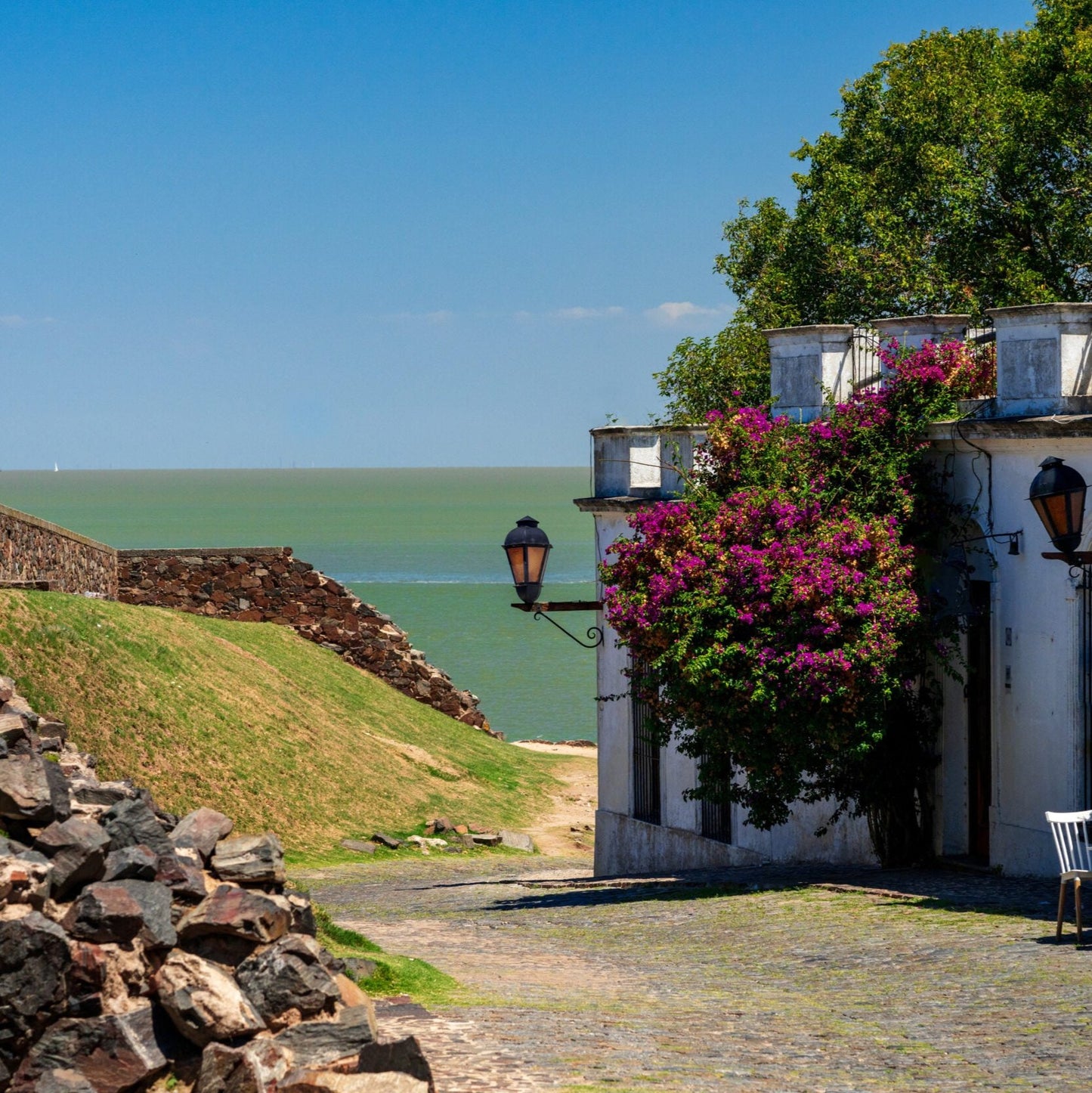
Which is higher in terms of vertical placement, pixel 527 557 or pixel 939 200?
pixel 939 200

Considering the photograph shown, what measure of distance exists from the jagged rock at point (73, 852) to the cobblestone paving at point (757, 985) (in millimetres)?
1859

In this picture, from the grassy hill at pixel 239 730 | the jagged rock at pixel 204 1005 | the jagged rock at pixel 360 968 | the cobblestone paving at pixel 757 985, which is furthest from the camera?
the grassy hill at pixel 239 730

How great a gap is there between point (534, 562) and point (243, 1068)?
11.3m

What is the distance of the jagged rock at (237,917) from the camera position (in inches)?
348

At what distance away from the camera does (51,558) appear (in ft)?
102

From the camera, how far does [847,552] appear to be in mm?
15797

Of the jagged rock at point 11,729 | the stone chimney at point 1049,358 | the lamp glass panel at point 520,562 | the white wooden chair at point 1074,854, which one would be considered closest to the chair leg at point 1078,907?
the white wooden chair at point 1074,854

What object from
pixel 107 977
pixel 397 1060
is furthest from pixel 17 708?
pixel 397 1060

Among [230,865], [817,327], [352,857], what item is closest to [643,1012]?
[230,865]

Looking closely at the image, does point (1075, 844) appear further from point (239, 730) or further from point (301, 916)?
point (239, 730)

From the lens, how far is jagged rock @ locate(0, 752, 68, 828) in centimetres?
974

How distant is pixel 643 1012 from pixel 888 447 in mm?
8663

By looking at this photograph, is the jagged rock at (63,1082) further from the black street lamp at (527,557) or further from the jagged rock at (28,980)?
the black street lamp at (527,557)

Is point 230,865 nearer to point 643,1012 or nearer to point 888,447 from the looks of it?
point 643,1012
